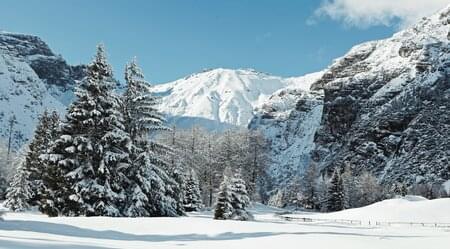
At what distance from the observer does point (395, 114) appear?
146500mm

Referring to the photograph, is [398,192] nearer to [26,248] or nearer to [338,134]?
[338,134]

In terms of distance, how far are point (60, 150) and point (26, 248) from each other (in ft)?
56.9

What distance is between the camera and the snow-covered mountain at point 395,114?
128 meters

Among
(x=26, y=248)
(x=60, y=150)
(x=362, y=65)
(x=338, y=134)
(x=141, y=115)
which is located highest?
(x=362, y=65)

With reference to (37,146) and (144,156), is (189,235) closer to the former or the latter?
(144,156)

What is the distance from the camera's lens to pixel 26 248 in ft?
37.0

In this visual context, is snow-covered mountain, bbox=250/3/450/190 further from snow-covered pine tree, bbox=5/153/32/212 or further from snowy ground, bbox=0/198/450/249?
snowy ground, bbox=0/198/450/249

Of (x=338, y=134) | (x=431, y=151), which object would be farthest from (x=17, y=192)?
(x=338, y=134)

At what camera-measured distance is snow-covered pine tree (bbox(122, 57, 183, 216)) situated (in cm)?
2875

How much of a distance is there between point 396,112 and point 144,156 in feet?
419

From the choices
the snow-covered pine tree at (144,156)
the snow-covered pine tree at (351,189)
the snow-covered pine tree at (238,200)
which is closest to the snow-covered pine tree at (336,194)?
the snow-covered pine tree at (351,189)

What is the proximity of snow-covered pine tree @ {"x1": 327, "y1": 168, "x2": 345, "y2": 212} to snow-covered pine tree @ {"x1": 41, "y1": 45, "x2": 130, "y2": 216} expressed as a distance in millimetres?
55757

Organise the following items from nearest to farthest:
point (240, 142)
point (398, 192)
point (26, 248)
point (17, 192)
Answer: point (26, 248) < point (17, 192) < point (240, 142) < point (398, 192)

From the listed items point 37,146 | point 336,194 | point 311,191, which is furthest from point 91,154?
point 311,191
